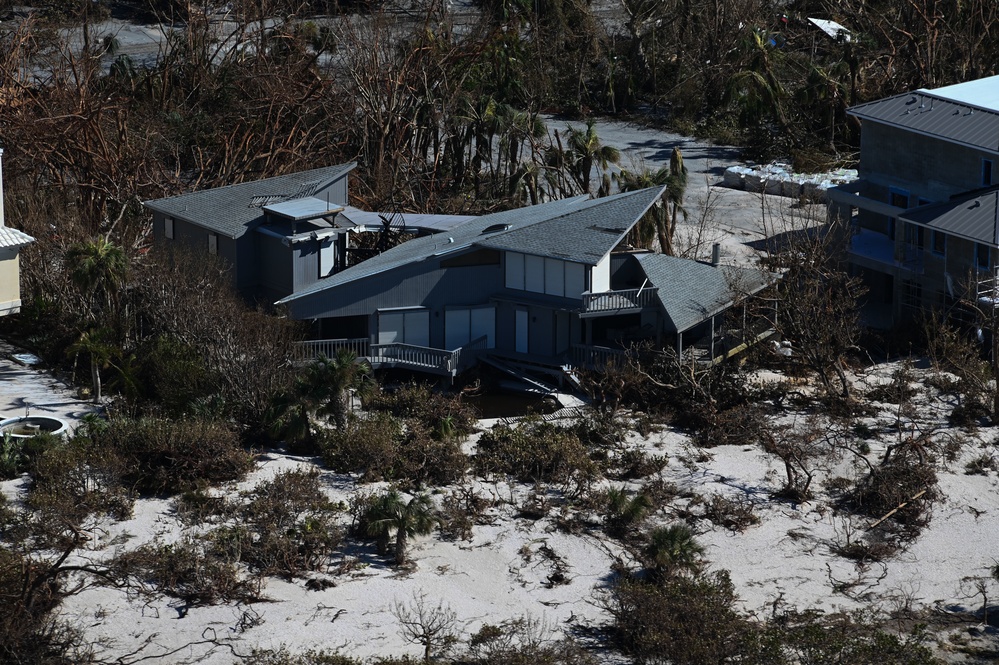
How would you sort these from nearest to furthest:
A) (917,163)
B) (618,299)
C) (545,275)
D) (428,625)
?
(428,625)
(618,299)
(545,275)
(917,163)

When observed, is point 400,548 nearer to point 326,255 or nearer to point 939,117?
point 326,255

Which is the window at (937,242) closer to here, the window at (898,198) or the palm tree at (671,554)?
the window at (898,198)

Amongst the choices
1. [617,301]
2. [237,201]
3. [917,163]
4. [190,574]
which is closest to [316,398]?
[190,574]

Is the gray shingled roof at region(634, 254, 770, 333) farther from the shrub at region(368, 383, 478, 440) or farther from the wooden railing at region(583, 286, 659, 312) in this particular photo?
the shrub at region(368, 383, 478, 440)

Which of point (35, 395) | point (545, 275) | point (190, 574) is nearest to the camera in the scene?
point (190, 574)

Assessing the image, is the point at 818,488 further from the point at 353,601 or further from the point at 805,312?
the point at 353,601

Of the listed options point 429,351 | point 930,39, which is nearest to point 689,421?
point 429,351
